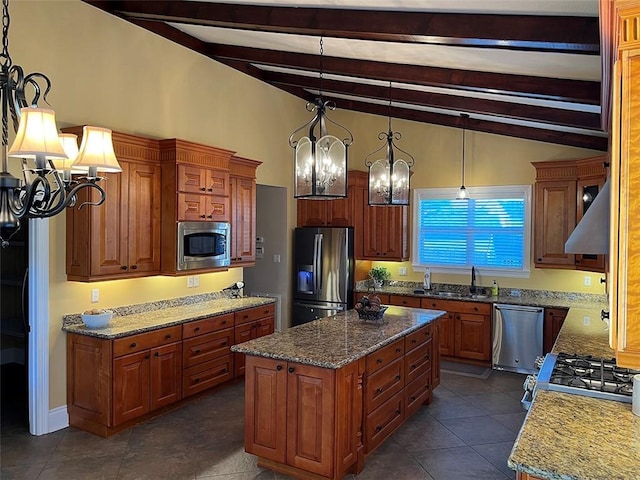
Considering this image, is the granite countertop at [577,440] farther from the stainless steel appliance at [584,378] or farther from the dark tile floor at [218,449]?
the dark tile floor at [218,449]

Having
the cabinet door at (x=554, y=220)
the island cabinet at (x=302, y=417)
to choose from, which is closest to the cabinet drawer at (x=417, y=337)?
the island cabinet at (x=302, y=417)

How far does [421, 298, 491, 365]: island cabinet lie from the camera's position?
6.17m

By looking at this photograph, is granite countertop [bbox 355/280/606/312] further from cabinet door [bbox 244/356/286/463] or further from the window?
cabinet door [bbox 244/356/286/463]

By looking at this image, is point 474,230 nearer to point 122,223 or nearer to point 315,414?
point 315,414

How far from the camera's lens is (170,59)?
206 inches

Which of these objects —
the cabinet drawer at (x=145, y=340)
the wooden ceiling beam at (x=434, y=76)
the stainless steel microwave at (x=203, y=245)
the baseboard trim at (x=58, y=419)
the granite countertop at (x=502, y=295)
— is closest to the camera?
the wooden ceiling beam at (x=434, y=76)

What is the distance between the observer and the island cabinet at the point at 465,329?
6.17 metres

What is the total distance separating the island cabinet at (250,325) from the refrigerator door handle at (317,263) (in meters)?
1.23

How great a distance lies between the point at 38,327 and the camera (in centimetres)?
405

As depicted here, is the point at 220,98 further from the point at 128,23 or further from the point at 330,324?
the point at 330,324

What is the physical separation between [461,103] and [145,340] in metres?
4.08

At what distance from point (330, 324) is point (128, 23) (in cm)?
365

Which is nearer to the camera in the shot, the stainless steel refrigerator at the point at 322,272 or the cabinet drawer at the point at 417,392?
the cabinet drawer at the point at 417,392

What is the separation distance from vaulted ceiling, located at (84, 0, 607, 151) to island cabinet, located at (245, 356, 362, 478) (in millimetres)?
2359
